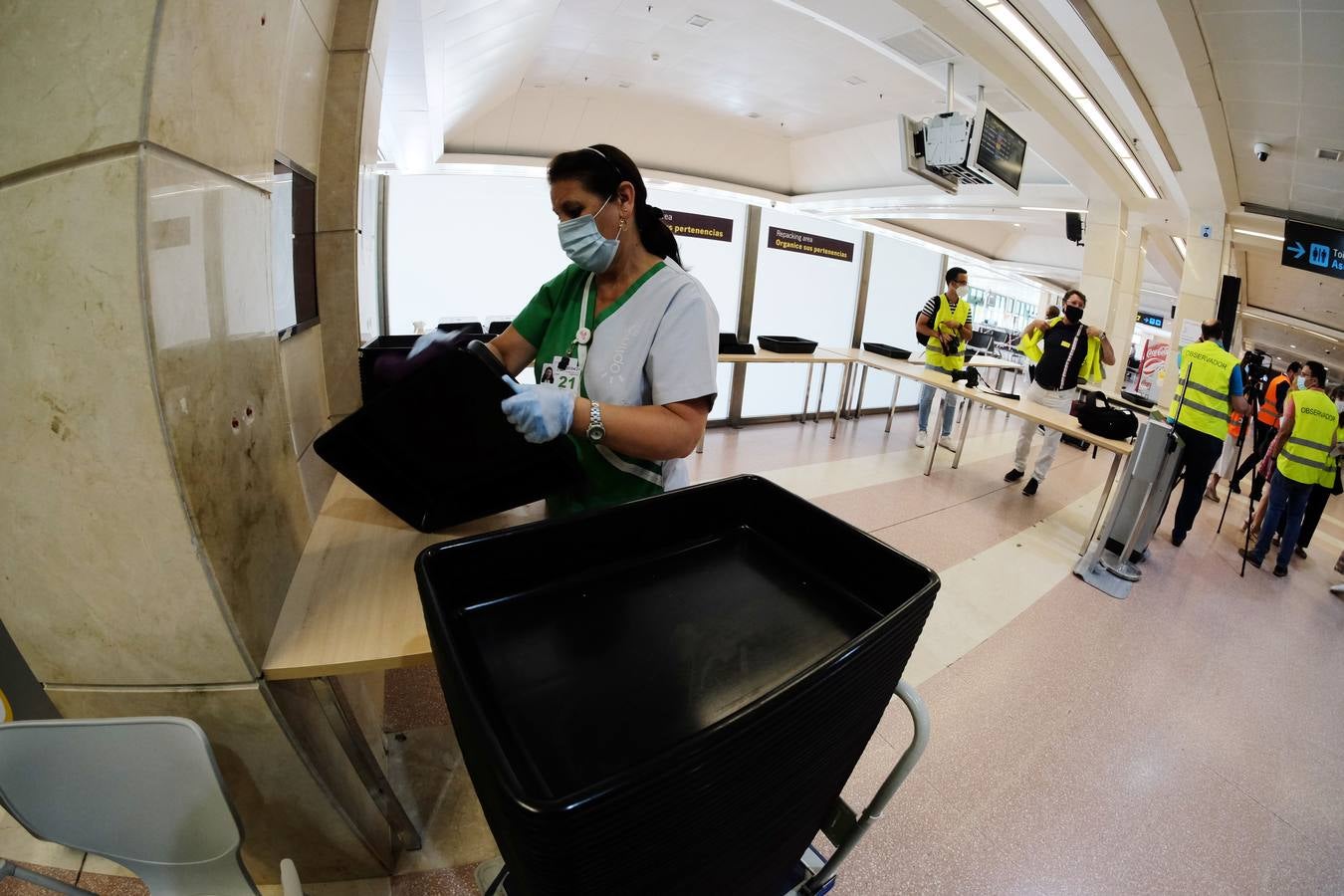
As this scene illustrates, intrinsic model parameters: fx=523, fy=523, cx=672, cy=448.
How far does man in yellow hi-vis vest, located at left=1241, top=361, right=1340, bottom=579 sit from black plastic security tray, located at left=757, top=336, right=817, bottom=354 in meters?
3.59

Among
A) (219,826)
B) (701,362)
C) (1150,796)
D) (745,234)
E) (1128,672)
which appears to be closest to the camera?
(219,826)

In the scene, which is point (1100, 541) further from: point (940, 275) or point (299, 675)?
point (940, 275)

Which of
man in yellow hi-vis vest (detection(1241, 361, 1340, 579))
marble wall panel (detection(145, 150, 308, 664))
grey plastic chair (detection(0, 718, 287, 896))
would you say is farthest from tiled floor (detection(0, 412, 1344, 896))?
marble wall panel (detection(145, 150, 308, 664))

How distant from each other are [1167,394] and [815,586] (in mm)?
8233

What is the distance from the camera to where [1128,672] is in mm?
2480

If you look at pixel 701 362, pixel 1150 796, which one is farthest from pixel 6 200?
pixel 1150 796

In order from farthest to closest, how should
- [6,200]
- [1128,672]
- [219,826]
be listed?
[1128,672], [219,826], [6,200]

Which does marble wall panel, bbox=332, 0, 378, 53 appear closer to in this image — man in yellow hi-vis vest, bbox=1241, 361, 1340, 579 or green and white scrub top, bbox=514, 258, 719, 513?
green and white scrub top, bbox=514, 258, 719, 513

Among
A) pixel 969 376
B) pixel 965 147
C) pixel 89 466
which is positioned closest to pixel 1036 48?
pixel 965 147

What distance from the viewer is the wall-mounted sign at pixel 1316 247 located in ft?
16.4

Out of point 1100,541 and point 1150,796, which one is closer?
point 1150,796

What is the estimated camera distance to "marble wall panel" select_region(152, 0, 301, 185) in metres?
0.64

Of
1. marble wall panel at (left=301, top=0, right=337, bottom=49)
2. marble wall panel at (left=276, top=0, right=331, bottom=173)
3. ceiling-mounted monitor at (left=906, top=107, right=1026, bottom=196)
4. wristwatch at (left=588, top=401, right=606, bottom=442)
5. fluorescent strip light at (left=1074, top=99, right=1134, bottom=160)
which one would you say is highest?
fluorescent strip light at (left=1074, top=99, right=1134, bottom=160)

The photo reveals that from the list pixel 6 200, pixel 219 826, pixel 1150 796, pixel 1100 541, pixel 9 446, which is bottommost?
pixel 1150 796
